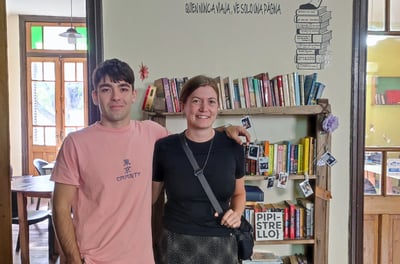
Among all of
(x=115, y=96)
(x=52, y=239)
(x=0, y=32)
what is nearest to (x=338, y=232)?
(x=115, y=96)

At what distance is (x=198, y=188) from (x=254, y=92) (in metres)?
0.94

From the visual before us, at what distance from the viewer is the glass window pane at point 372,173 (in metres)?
2.71

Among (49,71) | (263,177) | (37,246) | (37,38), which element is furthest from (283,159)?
(37,38)

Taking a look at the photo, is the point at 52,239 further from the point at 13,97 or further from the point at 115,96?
the point at 13,97

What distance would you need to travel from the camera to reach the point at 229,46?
2.41m

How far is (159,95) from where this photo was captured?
2.30 m

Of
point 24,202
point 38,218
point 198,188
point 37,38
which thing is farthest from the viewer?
point 37,38

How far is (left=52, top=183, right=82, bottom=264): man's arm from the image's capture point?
1.38 m

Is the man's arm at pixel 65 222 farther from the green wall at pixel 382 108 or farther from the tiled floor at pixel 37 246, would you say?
the tiled floor at pixel 37 246

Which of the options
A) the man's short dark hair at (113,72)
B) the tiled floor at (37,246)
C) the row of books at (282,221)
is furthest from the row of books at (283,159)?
the tiled floor at (37,246)

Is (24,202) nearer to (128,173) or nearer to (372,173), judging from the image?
(128,173)

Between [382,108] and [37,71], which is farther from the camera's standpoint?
[37,71]

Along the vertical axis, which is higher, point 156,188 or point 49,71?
point 49,71

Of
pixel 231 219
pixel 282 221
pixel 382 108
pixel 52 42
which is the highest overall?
pixel 52 42
